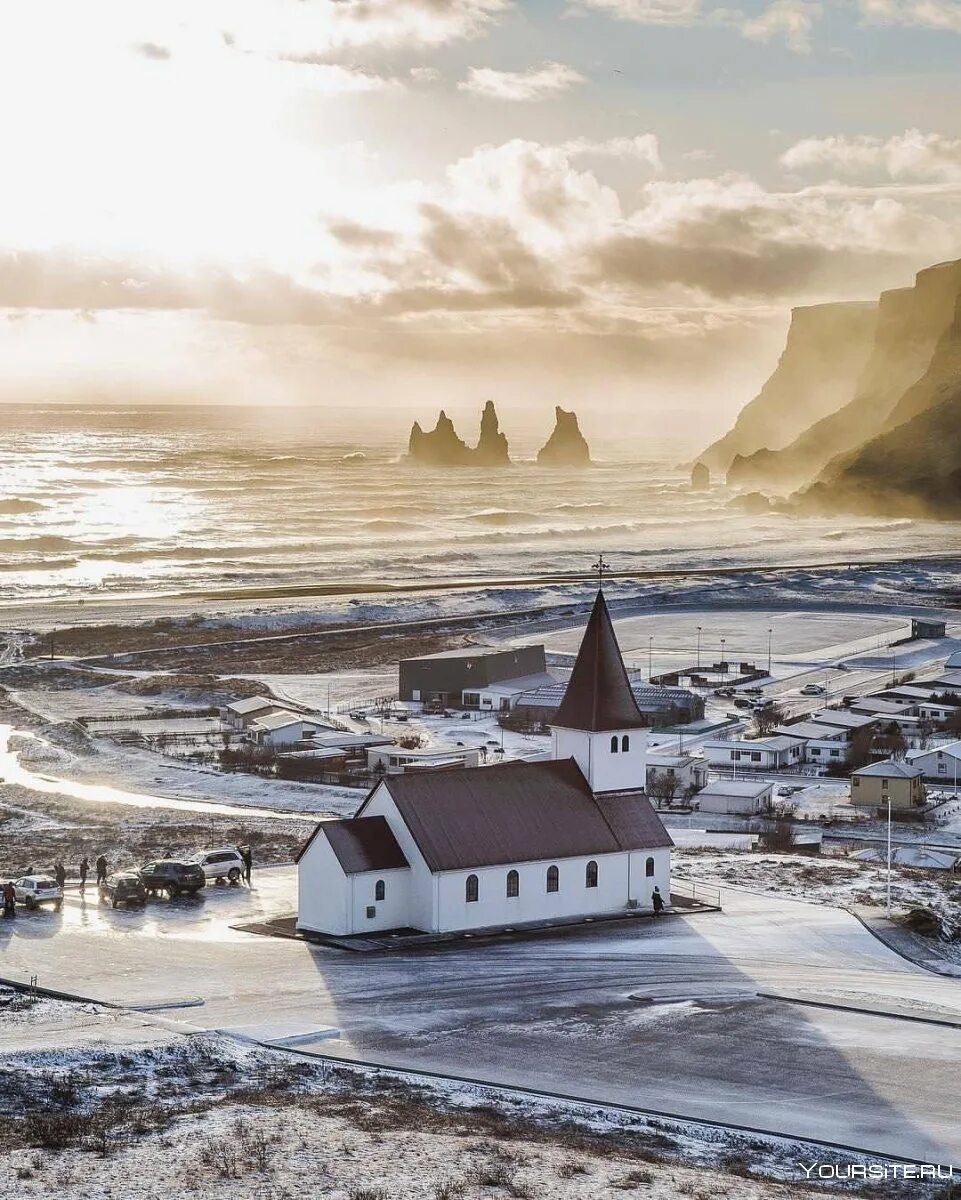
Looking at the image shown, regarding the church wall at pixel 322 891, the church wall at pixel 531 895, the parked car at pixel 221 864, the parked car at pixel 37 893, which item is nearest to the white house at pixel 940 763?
the church wall at pixel 531 895

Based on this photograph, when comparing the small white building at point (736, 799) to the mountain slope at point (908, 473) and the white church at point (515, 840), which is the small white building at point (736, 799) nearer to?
the white church at point (515, 840)

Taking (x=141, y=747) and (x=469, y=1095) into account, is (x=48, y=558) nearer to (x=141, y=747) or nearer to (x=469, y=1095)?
(x=141, y=747)

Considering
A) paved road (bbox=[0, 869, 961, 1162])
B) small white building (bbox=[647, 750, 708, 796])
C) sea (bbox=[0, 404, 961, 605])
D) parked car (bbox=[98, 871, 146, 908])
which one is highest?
sea (bbox=[0, 404, 961, 605])

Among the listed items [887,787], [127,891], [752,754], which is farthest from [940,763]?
[127,891]

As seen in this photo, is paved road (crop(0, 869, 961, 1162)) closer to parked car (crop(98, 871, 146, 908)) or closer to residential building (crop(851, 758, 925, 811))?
parked car (crop(98, 871, 146, 908))

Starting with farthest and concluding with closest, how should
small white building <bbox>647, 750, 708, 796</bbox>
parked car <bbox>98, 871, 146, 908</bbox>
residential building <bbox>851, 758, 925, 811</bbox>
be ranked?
small white building <bbox>647, 750, 708, 796</bbox> < residential building <bbox>851, 758, 925, 811</bbox> < parked car <bbox>98, 871, 146, 908</bbox>

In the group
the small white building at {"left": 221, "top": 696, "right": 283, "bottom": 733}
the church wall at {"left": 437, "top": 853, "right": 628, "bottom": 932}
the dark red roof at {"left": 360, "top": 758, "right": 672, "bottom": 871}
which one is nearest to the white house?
the dark red roof at {"left": 360, "top": 758, "right": 672, "bottom": 871}
